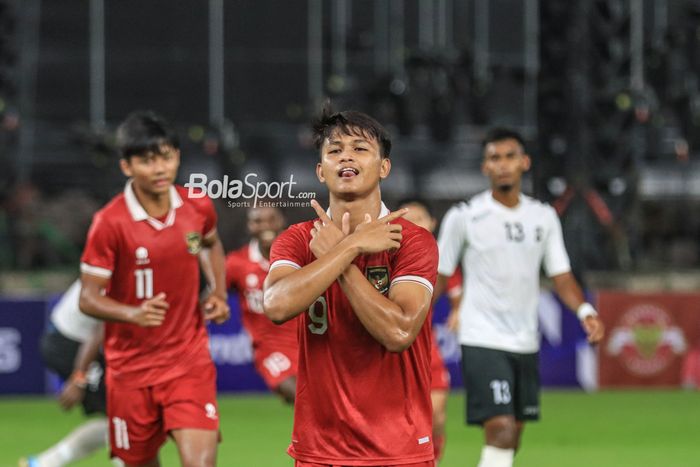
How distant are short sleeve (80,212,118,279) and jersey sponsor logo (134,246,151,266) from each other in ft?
0.37

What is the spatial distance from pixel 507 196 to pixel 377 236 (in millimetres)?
3590

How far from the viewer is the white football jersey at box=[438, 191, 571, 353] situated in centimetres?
751

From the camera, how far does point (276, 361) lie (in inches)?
348

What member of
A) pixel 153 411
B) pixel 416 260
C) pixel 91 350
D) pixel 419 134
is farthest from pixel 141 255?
pixel 419 134

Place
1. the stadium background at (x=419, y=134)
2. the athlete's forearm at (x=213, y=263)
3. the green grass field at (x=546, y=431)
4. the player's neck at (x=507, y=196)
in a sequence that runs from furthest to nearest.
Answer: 1. the stadium background at (x=419, y=134)
2. the green grass field at (x=546, y=431)
3. the player's neck at (x=507, y=196)
4. the athlete's forearm at (x=213, y=263)

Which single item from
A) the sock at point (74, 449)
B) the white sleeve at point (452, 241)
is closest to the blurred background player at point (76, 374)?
the sock at point (74, 449)

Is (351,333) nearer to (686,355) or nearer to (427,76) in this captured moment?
(686,355)

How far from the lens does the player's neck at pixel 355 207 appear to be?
14.2 ft

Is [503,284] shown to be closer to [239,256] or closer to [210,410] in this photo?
[210,410]

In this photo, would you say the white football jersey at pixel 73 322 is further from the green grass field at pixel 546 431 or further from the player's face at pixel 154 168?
the player's face at pixel 154 168

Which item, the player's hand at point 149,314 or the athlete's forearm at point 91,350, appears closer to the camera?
the player's hand at point 149,314

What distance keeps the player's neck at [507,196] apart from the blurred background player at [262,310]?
5.51 feet

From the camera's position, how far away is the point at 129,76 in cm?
2434

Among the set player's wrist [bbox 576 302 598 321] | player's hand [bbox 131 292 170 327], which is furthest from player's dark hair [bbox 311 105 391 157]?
player's wrist [bbox 576 302 598 321]
